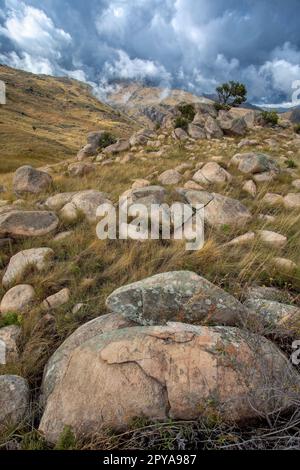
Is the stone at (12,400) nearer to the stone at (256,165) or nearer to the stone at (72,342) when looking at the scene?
the stone at (72,342)

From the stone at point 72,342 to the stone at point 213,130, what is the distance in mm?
19659

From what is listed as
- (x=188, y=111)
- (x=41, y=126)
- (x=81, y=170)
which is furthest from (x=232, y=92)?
(x=41, y=126)

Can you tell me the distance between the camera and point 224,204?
5.95 meters

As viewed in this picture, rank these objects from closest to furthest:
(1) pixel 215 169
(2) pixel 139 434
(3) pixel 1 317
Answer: (2) pixel 139 434
(3) pixel 1 317
(1) pixel 215 169

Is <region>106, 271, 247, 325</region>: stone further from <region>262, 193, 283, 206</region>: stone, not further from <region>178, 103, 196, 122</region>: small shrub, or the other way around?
<region>178, 103, 196, 122</region>: small shrub

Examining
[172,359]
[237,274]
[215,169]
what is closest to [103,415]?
[172,359]

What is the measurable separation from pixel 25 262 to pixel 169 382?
325 cm

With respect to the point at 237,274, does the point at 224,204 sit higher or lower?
higher

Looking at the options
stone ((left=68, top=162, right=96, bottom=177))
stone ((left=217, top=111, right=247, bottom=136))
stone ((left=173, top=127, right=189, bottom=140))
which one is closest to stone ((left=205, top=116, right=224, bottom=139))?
stone ((left=217, top=111, right=247, bottom=136))

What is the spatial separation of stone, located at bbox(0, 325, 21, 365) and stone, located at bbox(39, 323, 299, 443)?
2.96 feet

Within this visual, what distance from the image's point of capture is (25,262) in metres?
4.66

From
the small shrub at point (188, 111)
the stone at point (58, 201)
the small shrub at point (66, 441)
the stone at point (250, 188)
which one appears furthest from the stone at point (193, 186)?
the small shrub at point (188, 111)

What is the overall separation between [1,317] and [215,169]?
274 inches
